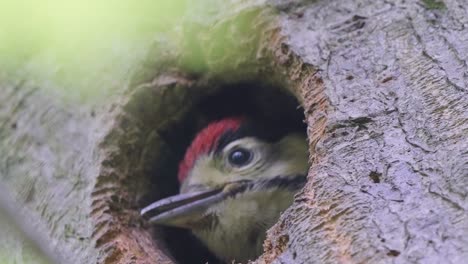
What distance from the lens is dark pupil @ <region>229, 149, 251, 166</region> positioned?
289 cm

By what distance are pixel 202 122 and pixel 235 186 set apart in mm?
422

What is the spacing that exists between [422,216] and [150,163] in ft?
4.57

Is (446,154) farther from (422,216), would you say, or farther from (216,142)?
(216,142)

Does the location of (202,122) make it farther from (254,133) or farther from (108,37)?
(108,37)

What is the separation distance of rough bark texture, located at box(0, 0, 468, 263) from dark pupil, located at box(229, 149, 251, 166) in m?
0.23

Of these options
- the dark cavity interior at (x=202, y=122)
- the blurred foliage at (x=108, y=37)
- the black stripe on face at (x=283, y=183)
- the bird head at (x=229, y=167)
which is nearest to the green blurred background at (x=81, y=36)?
the blurred foliage at (x=108, y=37)

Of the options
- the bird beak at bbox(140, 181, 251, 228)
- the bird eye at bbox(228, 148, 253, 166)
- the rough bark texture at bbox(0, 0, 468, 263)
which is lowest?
the bird eye at bbox(228, 148, 253, 166)

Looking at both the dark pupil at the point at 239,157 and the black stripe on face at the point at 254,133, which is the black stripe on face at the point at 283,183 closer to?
the dark pupil at the point at 239,157

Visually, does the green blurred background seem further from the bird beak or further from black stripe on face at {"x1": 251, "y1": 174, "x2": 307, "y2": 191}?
black stripe on face at {"x1": 251, "y1": 174, "x2": 307, "y2": 191}

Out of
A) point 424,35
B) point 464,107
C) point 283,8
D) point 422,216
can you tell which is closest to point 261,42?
point 283,8

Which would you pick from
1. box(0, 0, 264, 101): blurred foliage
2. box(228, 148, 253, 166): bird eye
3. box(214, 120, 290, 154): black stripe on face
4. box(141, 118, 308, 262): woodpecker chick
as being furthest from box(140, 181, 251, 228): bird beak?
box(0, 0, 264, 101): blurred foliage

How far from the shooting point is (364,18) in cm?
227

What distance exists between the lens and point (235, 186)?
2.74 m

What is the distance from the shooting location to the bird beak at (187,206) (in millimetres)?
2533
